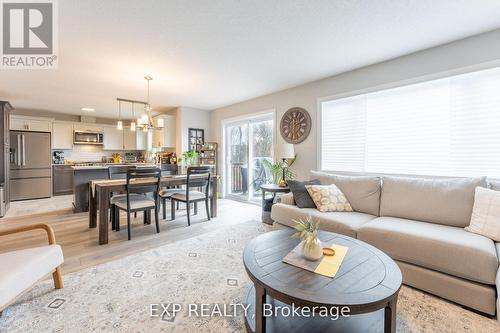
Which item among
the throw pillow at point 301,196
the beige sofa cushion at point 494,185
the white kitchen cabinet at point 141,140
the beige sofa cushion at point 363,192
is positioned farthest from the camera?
the white kitchen cabinet at point 141,140

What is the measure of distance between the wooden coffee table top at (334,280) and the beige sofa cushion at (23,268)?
1.44m

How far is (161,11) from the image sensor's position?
2.02 metres

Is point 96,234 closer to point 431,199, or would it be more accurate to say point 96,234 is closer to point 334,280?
point 334,280

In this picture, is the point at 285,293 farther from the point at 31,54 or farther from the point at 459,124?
the point at 31,54

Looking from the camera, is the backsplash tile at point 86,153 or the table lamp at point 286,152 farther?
the backsplash tile at point 86,153

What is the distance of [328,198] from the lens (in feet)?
9.03

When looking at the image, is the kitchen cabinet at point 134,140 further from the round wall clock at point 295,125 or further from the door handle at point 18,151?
the round wall clock at point 295,125

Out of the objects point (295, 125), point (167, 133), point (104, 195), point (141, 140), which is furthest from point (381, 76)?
point (141, 140)

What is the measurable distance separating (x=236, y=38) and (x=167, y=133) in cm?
409

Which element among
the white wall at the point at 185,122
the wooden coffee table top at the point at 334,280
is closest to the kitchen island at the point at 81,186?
the white wall at the point at 185,122

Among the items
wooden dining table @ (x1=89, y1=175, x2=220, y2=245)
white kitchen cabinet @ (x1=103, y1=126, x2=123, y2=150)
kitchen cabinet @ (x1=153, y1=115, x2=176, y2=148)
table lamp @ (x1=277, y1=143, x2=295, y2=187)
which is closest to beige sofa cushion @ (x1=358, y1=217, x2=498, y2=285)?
table lamp @ (x1=277, y1=143, x2=295, y2=187)

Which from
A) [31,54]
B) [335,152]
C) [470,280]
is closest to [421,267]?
[470,280]

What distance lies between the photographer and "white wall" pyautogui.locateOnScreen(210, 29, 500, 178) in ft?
7.84

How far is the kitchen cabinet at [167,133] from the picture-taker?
591 centimetres
